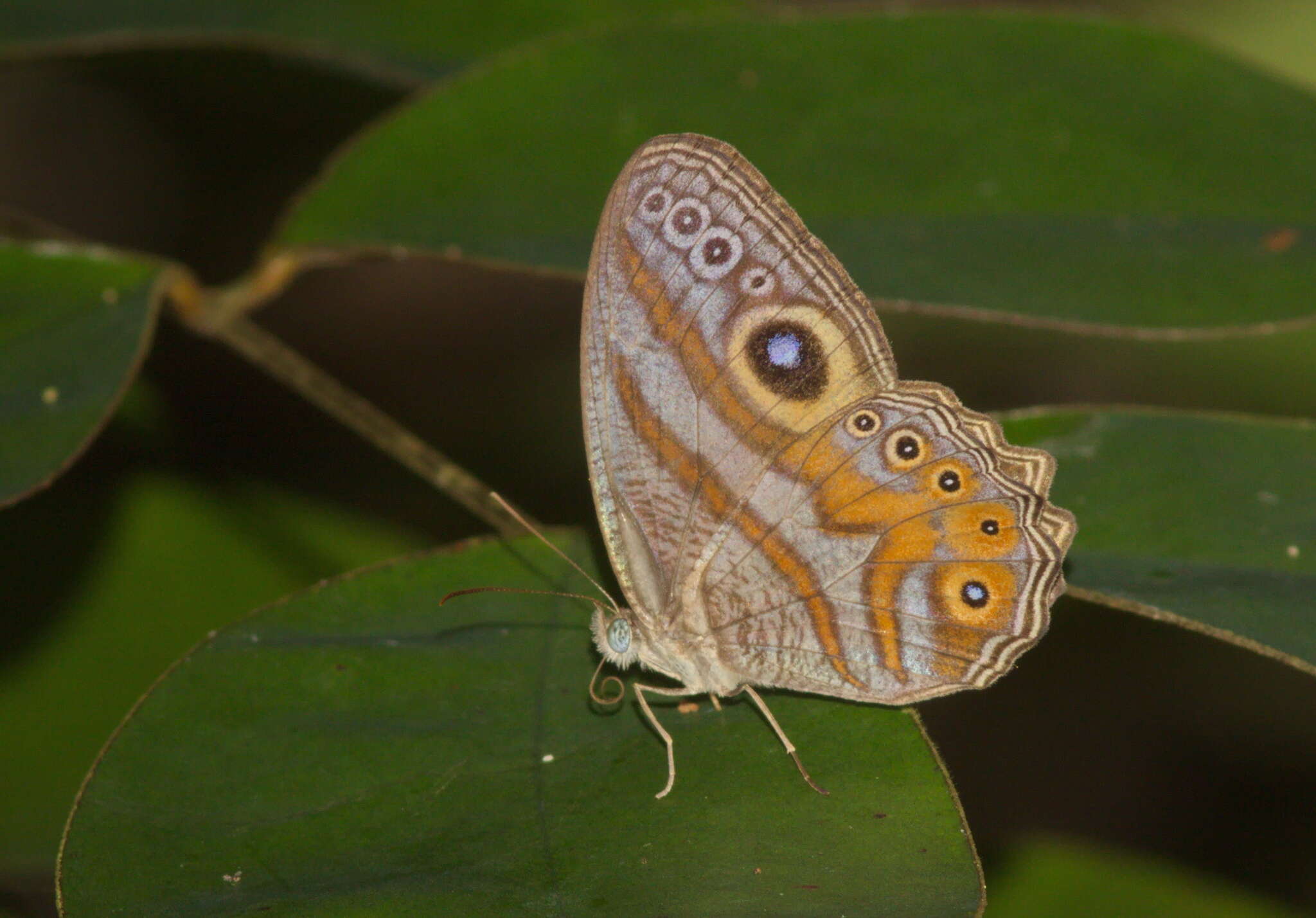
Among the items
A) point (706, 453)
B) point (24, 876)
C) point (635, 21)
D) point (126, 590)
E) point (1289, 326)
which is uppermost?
point (635, 21)

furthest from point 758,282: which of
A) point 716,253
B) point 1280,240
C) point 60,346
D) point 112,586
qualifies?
point 112,586

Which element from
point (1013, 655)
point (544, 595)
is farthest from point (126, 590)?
point (1013, 655)

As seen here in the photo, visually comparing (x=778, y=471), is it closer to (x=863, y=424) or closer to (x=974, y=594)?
(x=863, y=424)

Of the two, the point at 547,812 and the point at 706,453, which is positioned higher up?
the point at 706,453

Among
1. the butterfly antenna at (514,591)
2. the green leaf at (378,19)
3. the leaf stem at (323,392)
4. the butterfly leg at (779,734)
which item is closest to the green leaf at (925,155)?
the leaf stem at (323,392)

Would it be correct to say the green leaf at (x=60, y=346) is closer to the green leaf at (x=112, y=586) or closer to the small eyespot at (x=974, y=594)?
the green leaf at (x=112, y=586)

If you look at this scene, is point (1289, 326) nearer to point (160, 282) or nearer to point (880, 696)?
point (880, 696)

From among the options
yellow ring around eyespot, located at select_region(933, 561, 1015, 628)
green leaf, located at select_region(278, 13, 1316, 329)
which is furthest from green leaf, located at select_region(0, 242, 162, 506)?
yellow ring around eyespot, located at select_region(933, 561, 1015, 628)
